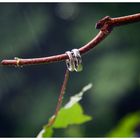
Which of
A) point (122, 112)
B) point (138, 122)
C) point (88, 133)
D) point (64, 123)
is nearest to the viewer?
point (64, 123)

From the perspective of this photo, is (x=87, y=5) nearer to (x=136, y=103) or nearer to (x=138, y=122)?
(x=136, y=103)

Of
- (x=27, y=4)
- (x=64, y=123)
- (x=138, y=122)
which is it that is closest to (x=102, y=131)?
(x=27, y=4)

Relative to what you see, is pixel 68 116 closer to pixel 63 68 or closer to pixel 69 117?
pixel 69 117

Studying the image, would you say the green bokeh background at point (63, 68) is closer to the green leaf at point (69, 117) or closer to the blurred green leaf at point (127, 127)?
the blurred green leaf at point (127, 127)

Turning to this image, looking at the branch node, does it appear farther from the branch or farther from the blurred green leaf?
the blurred green leaf

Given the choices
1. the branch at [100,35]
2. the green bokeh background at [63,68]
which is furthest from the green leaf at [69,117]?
the green bokeh background at [63,68]

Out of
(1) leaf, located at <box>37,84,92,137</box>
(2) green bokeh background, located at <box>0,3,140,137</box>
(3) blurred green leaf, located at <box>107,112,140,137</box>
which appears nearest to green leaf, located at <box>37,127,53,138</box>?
(1) leaf, located at <box>37,84,92,137</box>
